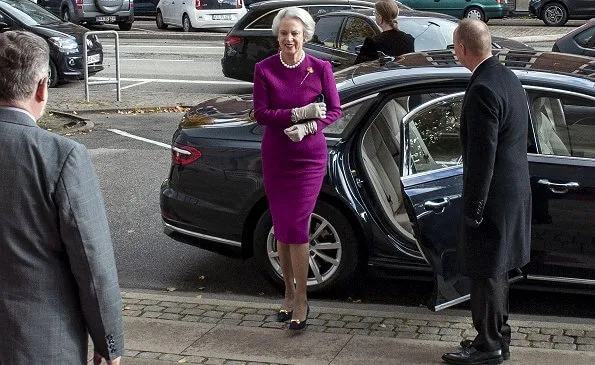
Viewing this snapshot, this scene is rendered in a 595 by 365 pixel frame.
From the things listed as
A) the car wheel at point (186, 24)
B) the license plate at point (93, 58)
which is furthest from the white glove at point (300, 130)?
the car wheel at point (186, 24)

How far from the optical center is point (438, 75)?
6664mm

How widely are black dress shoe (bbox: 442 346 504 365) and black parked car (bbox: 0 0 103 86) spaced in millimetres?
13296

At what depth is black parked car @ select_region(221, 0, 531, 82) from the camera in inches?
548

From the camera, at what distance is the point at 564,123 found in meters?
6.53

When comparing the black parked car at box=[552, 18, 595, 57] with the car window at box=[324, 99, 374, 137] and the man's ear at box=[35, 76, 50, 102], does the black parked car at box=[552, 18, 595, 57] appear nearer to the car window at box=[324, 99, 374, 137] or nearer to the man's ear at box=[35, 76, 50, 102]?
the car window at box=[324, 99, 374, 137]

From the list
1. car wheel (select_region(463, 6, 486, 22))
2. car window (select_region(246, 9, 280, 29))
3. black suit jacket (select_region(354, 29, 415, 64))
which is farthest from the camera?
car wheel (select_region(463, 6, 486, 22))

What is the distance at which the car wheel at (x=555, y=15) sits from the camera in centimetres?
2975

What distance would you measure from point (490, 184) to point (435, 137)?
1449 millimetres

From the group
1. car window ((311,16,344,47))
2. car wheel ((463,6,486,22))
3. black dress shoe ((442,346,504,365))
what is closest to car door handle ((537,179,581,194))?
black dress shoe ((442,346,504,365))

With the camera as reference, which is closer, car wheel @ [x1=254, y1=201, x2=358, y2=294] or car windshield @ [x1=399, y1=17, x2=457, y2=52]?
car wheel @ [x1=254, y1=201, x2=358, y2=294]

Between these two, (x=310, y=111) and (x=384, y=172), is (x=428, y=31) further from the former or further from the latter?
(x=310, y=111)

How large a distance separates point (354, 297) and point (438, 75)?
154 centimetres

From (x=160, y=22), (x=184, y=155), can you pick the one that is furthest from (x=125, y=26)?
(x=184, y=155)

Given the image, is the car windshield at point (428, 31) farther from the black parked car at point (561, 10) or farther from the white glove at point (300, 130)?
the black parked car at point (561, 10)
